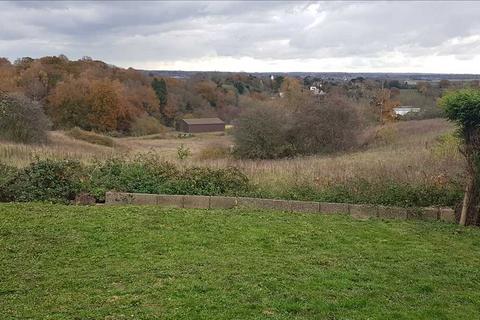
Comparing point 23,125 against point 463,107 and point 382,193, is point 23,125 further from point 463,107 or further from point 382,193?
point 463,107

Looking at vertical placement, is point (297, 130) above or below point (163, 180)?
below

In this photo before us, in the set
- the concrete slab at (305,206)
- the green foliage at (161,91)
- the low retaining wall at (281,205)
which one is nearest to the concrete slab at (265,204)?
the low retaining wall at (281,205)

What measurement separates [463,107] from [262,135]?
55.9 ft

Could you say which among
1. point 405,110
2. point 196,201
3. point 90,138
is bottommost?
point 90,138

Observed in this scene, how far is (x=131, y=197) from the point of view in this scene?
9.95 m

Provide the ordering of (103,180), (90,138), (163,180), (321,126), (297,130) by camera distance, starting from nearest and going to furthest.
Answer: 1. (103,180)
2. (163,180)
3. (297,130)
4. (321,126)
5. (90,138)

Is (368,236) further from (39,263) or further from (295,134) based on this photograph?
(295,134)

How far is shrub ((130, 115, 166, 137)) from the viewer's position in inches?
2162

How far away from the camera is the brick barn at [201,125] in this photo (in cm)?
5887

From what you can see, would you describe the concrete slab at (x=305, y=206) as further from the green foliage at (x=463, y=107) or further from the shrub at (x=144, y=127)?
the shrub at (x=144, y=127)

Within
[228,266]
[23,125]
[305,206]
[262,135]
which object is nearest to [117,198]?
[305,206]

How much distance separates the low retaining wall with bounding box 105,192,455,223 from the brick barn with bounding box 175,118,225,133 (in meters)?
48.3

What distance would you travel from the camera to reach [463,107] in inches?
343

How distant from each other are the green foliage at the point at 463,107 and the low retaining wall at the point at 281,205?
1676 millimetres
